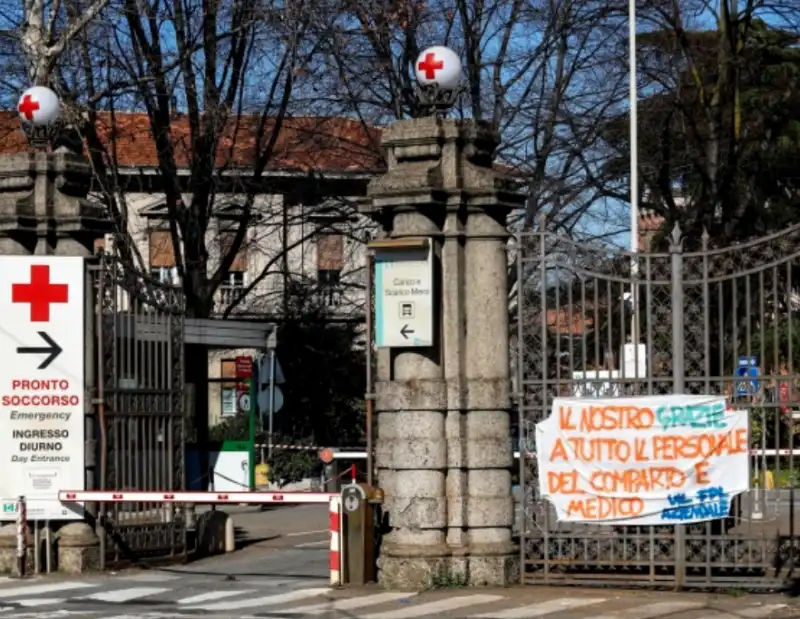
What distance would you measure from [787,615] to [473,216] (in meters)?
4.65

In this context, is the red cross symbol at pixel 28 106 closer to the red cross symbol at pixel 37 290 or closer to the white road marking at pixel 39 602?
the red cross symbol at pixel 37 290

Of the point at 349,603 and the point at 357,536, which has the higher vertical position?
the point at 357,536

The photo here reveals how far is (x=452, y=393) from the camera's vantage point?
15828mm

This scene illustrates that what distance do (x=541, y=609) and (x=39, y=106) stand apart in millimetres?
8030

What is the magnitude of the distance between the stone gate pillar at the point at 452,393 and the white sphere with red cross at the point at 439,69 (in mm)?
369

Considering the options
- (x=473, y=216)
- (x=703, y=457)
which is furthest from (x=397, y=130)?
(x=703, y=457)

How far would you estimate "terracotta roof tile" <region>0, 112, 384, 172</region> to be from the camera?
110 ft

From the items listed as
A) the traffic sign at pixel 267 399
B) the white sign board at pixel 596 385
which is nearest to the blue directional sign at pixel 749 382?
the white sign board at pixel 596 385

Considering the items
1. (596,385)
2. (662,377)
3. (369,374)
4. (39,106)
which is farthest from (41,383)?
(662,377)

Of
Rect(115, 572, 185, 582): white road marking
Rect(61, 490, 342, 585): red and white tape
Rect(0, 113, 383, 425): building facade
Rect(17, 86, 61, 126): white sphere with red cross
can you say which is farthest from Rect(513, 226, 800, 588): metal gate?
Rect(0, 113, 383, 425): building facade

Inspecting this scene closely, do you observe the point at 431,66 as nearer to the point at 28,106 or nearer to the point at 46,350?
the point at 28,106

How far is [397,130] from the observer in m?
16.3

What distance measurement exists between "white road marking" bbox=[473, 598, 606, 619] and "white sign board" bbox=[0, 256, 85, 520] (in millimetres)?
5729

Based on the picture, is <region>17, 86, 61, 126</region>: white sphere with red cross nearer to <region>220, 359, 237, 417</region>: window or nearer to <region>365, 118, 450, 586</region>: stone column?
<region>365, 118, 450, 586</region>: stone column
